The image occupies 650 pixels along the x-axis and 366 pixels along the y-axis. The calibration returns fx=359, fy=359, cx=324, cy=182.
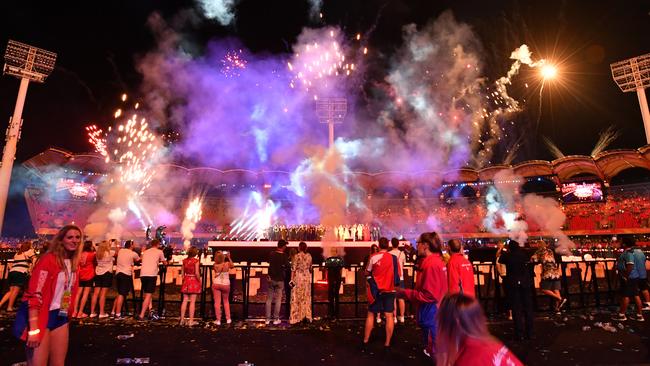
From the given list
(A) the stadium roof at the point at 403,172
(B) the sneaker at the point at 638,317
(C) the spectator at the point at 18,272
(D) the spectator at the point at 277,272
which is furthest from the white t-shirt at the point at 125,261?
(A) the stadium roof at the point at 403,172

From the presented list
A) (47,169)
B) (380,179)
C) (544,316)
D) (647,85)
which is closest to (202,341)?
(544,316)

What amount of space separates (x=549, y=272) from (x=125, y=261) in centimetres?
1048

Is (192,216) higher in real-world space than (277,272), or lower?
higher

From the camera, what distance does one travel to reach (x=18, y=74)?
2959cm

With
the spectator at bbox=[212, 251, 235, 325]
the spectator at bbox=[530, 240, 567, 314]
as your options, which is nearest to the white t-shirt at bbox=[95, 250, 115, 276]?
the spectator at bbox=[212, 251, 235, 325]

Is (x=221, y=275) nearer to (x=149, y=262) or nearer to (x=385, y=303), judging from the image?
(x=149, y=262)

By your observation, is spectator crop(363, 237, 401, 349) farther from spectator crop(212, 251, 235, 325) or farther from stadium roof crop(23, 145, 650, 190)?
stadium roof crop(23, 145, 650, 190)

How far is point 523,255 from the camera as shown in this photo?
6.97 metres

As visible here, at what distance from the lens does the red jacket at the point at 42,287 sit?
3.27 m

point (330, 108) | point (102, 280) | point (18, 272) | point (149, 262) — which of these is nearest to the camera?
point (149, 262)

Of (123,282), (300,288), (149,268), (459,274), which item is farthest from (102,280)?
(459,274)

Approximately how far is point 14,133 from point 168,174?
38.5ft

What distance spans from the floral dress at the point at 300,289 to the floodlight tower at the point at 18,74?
2996 centimetres

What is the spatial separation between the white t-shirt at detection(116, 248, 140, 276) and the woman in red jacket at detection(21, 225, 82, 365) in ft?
17.0
